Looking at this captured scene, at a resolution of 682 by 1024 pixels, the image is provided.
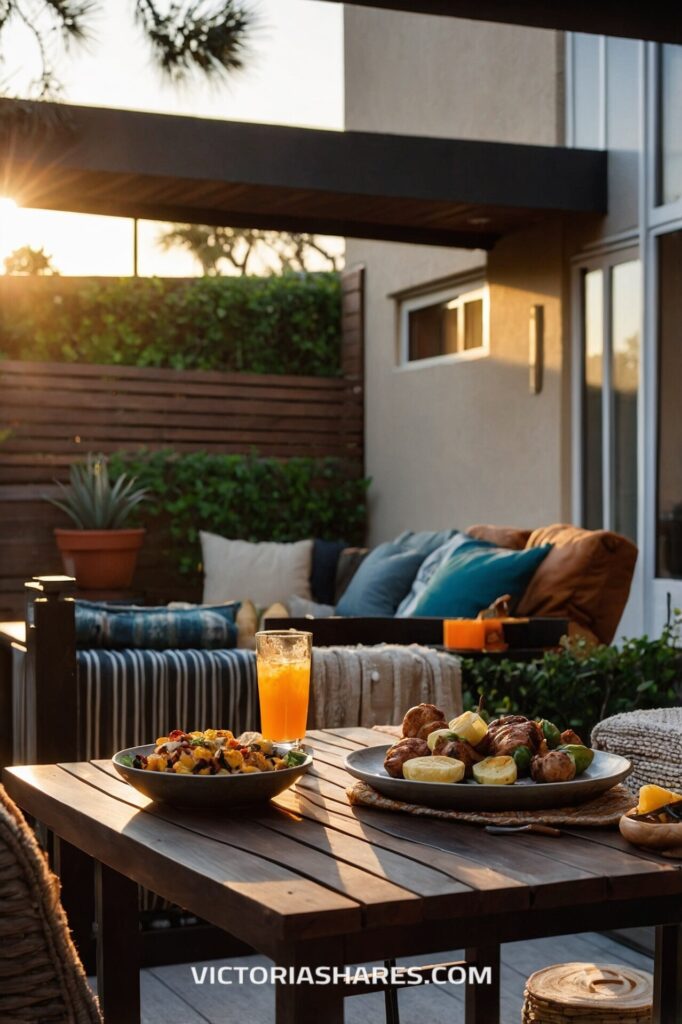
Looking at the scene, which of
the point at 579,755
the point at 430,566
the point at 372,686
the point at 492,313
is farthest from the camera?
the point at 492,313

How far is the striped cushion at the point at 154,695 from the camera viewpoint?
9.75 ft

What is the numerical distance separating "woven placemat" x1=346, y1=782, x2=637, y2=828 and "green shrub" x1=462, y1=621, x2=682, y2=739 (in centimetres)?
175

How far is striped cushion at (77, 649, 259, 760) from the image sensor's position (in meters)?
2.97

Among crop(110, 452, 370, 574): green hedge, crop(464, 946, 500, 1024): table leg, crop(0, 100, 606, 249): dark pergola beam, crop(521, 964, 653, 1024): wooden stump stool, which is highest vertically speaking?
crop(0, 100, 606, 249): dark pergola beam

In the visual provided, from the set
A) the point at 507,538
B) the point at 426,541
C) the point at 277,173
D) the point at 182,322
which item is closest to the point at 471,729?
the point at 507,538

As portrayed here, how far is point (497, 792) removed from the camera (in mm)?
1566

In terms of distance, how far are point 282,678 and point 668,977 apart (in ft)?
2.40

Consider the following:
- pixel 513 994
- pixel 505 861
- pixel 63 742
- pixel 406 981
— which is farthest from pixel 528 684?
pixel 505 861

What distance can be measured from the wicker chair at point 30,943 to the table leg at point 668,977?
766 millimetres

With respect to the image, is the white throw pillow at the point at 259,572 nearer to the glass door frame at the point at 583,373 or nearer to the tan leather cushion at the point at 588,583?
the glass door frame at the point at 583,373

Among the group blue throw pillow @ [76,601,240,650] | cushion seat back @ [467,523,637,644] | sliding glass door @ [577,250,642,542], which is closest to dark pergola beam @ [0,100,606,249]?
sliding glass door @ [577,250,642,542]

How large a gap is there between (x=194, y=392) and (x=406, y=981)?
5.74 meters

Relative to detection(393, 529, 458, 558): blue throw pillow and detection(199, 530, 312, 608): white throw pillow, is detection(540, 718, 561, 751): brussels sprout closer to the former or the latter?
detection(393, 529, 458, 558): blue throw pillow

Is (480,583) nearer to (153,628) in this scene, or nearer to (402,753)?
(153,628)
